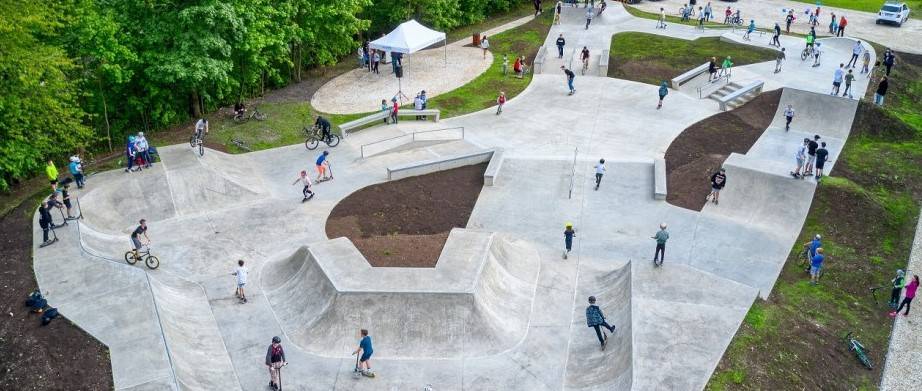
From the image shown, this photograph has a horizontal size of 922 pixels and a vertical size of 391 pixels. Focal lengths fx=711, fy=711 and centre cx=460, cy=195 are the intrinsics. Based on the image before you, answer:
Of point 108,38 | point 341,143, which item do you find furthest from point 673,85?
point 108,38

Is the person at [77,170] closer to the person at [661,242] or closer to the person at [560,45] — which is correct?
the person at [661,242]

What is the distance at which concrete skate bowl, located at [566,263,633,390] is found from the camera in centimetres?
1834

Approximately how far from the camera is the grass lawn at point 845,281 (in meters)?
17.6

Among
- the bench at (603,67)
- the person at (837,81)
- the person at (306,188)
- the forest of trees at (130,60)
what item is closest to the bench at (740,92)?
the person at (837,81)

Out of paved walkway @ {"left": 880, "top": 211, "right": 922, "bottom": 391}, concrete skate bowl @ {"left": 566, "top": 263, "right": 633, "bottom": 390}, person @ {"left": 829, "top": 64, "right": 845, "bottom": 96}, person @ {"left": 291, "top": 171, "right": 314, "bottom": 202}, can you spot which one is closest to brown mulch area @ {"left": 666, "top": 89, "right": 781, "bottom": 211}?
person @ {"left": 829, "top": 64, "right": 845, "bottom": 96}

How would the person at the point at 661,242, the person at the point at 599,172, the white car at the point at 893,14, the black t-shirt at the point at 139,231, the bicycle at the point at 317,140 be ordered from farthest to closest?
1. the white car at the point at 893,14
2. the bicycle at the point at 317,140
3. the person at the point at 599,172
4. the black t-shirt at the point at 139,231
5. the person at the point at 661,242

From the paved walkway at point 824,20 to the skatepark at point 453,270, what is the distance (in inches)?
730

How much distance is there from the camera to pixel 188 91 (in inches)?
1426

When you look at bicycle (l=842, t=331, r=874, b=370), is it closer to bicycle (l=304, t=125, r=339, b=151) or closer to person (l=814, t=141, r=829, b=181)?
person (l=814, t=141, r=829, b=181)

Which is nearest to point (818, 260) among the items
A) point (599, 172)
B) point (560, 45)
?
point (599, 172)

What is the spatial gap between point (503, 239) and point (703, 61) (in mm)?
25325

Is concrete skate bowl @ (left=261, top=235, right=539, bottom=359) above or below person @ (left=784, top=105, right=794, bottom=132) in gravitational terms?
below

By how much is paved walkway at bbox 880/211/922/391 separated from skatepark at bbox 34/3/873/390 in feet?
12.0

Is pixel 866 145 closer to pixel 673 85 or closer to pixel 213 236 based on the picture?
pixel 673 85
